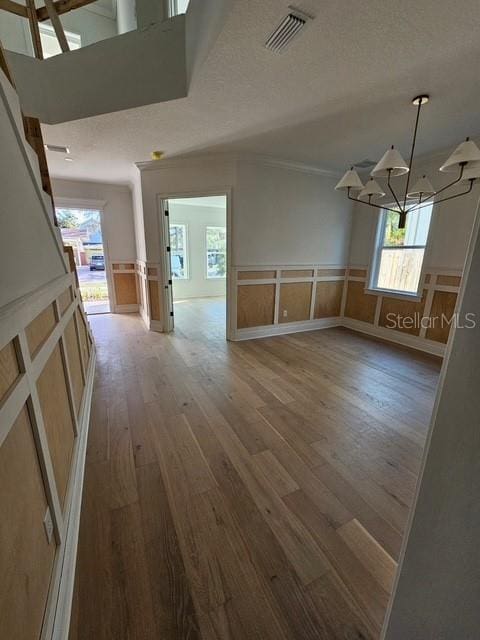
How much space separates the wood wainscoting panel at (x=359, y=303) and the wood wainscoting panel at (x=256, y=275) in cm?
167

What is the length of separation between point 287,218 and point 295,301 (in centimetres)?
139

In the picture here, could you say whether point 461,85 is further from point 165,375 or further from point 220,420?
point 165,375

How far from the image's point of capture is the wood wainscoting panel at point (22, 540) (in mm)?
662

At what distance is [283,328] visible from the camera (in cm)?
462

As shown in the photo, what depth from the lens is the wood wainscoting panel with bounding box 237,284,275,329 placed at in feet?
13.6

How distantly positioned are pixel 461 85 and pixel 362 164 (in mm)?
2040

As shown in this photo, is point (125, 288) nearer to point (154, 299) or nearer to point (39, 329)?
point (154, 299)

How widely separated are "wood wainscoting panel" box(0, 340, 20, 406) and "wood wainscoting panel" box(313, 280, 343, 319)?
15.0 ft

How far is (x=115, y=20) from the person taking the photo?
4176 millimetres

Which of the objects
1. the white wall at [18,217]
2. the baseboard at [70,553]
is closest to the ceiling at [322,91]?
the white wall at [18,217]

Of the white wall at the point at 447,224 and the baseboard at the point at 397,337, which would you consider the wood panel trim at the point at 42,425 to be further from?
the white wall at the point at 447,224

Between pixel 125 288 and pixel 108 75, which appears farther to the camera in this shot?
pixel 125 288

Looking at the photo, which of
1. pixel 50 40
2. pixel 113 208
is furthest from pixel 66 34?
pixel 113 208

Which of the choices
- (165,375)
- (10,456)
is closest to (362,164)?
(165,375)
